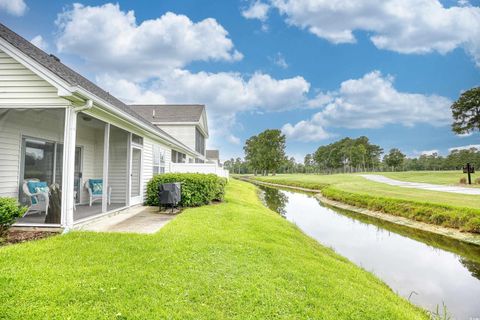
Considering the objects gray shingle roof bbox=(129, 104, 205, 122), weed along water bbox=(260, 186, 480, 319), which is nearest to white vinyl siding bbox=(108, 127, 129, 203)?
Answer: weed along water bbox=(260, 186, 480, 319)

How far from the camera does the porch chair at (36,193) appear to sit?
266 inches

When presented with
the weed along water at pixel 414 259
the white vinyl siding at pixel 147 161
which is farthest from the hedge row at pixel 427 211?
the white vinyl siding at pixel 147 161

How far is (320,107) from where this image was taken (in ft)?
147

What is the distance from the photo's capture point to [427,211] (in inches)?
463

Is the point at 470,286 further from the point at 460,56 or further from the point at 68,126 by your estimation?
the point at 460,56

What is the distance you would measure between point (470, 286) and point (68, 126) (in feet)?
30.6

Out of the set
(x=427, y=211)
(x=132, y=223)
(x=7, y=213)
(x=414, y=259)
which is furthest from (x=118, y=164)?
(x=427, y=211)

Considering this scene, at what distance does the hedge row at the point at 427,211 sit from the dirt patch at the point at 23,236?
497 inches

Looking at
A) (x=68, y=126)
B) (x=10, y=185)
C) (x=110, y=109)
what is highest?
(x=110, y=109)

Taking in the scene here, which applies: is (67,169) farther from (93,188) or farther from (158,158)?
(158,158)

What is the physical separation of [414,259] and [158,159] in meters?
10.3

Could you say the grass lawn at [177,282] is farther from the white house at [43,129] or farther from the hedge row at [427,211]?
the hedge row at [427,211]

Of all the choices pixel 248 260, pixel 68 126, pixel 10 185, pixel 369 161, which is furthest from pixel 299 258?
pixel 369 161

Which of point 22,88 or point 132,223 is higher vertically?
point 22,88
